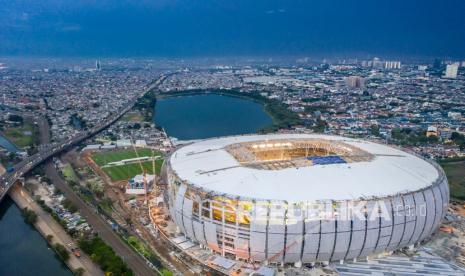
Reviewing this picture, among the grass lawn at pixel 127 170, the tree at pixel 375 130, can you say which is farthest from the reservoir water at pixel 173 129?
the tree at pixel 375 130

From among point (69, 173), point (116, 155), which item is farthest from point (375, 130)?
point (69, 173)

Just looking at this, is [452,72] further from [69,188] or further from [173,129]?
[69,188]

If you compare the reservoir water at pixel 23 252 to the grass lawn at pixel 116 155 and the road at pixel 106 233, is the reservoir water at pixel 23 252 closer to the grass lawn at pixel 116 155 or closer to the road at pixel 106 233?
the road at pixel 106 233

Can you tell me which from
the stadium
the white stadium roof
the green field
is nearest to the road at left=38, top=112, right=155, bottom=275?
the green field

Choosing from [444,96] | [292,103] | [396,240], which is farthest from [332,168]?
[444,96]

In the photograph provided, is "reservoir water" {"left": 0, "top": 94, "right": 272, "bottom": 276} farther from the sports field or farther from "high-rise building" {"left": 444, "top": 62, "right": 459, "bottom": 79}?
"high-rise building" {"left": 444, "top": 62, "right": 459, "bottom": 79}

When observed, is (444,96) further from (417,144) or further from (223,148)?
(223,148)
